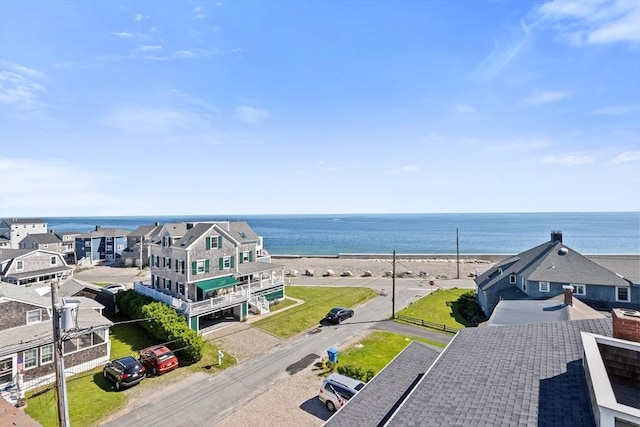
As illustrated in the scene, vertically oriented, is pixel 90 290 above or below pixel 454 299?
above

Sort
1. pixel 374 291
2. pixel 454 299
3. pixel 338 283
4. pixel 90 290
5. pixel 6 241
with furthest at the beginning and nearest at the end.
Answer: pixel 6 241 → pixel 338 283 → pixel 374 291 → pixel 454 299 → pixel 90 290

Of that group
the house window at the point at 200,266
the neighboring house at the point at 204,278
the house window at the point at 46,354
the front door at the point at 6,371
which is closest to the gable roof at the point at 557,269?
the neighboring house at the point at 204,278

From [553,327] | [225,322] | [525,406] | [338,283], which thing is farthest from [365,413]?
[338,283]

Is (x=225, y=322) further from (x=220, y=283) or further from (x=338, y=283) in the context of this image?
(x=338, y=283)

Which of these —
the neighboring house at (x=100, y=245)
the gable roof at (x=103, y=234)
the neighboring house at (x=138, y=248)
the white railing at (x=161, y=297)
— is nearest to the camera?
the white railing at (x=161, y=297)

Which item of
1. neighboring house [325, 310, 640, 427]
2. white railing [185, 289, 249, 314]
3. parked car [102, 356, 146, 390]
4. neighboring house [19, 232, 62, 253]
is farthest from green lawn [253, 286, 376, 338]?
neighboring house [19, 232, 62, 253]

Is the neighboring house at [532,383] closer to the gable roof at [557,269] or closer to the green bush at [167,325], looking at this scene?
the green bush at [167,325]

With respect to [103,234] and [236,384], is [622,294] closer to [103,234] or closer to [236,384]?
[236,384]

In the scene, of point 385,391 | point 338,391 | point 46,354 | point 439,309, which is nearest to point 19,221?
point 46,354
